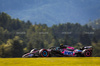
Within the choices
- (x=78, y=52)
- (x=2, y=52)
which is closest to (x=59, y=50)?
(x=78, y=52)
